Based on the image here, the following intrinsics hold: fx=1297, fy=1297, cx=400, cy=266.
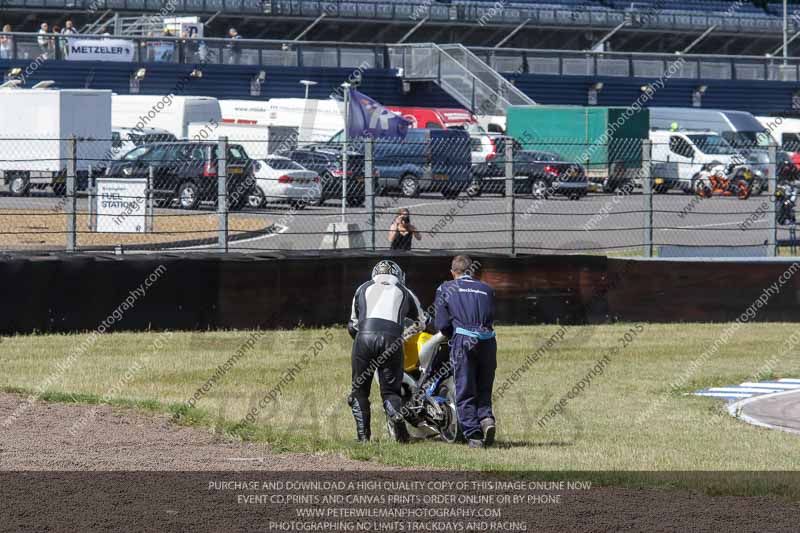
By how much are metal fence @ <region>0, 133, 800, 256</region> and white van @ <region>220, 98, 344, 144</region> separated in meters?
5.83

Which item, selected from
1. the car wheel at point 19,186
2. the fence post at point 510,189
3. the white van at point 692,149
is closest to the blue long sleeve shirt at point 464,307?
the fence post at point 510,189

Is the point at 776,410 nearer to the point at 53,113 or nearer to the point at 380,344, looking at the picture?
the point at 380,344

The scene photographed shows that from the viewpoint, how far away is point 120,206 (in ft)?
57.8

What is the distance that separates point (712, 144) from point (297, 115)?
13.5 metres

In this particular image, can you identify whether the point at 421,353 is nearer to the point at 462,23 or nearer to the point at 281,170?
the point at 281,170

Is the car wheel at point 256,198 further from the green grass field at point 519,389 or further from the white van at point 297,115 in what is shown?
the white van at point 297,115

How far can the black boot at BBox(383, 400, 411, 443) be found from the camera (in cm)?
1002

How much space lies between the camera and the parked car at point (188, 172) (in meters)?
19.2

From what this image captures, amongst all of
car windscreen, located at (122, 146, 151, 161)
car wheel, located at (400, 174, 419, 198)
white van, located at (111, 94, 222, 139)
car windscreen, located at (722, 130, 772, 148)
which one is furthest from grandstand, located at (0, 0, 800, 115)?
A: car wheel, located at (400, 174, 419, 198)

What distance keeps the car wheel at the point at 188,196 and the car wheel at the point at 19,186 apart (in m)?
3.45

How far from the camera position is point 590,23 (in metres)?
74.9

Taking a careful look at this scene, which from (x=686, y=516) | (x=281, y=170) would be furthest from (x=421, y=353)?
(x=281, y=170)

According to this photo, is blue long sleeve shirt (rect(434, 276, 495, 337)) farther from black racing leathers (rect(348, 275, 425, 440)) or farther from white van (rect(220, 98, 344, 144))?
white van (rect(220, 98, 344, 144))

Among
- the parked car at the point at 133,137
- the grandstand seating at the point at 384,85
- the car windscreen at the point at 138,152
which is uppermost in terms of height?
the grandstand seating at the point at 384,85
